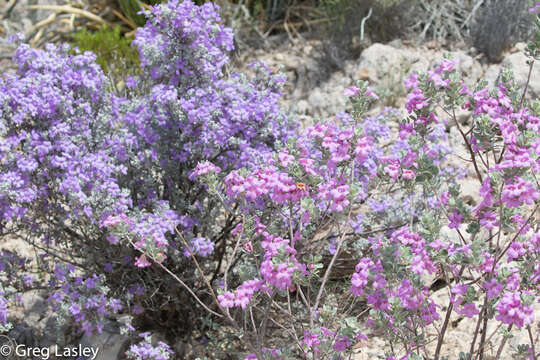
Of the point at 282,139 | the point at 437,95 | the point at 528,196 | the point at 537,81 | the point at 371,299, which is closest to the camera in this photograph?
the point at 528,196

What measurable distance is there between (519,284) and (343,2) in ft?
14.8

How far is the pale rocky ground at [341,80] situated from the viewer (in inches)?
133


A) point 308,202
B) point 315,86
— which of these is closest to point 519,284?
point 308,202

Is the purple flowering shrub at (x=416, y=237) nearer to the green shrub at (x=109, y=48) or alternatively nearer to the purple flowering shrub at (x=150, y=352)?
the purple flowering shrub at (x=150, y=352)

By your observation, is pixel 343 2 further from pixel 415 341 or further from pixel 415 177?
pixel 415 341

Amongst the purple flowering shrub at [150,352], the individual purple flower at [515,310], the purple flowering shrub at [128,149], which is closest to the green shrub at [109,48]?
the purple flowering shrub at [128,149]

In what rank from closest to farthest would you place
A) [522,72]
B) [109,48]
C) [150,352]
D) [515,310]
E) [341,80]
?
[515,310], [150,352], [522,72], [341,80], [109,48]

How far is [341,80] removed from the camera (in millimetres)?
5551

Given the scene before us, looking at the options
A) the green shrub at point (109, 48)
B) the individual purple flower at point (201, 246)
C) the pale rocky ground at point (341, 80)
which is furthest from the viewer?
the green shrub at point (109, 48)

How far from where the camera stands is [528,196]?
184cm

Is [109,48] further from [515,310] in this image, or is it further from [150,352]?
[515,310]

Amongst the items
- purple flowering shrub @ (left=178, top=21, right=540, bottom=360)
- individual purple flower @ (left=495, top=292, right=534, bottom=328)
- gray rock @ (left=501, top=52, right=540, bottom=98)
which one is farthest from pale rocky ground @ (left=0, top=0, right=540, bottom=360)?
individual purple flower @ (left=495, top=292, right=534, bottom=328)

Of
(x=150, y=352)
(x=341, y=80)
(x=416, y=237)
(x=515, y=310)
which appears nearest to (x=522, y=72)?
(x=341, y=80)

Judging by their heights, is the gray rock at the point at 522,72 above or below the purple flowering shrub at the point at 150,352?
above
